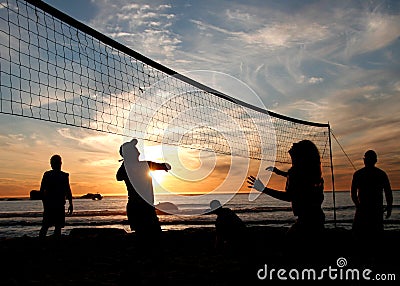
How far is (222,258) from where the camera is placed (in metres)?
6.50

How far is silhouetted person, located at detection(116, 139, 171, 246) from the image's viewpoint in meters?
6.38

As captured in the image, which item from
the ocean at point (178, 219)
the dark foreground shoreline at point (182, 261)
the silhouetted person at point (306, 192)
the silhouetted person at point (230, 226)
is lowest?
the ocean at point (178, 219)

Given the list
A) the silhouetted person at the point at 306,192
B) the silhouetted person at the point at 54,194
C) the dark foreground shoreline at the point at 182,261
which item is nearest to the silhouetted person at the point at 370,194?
the dark foreground shoreline at the point at 182,261

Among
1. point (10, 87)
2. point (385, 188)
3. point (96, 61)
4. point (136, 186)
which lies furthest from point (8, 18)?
point (385, 188)

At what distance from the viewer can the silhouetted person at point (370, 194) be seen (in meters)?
6.67

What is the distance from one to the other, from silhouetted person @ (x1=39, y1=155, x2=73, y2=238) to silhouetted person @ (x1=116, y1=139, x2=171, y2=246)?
8.01ft

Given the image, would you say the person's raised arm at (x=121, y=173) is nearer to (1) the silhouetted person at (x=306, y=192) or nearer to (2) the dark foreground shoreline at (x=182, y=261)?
(2) the dark foreground shoreline at (x=182, y=261)

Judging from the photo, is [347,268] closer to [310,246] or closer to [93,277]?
[310,246]

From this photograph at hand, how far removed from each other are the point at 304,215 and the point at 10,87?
4698 millimetres

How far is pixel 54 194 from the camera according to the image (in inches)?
327

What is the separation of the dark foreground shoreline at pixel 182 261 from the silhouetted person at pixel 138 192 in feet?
1.41

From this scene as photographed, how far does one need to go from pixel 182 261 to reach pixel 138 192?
1.27m

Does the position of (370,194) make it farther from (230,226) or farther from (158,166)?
(158,166)

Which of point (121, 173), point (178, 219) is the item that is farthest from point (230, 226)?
point (178, 219)
